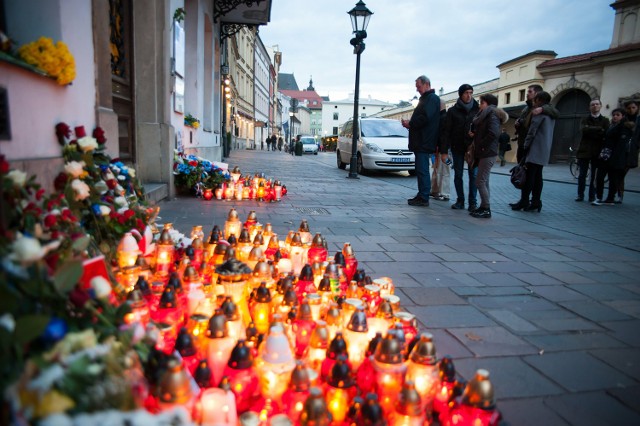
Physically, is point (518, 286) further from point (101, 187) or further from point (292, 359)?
point (101, 187)

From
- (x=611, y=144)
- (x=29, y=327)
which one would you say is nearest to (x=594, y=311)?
(x=29, y=327)

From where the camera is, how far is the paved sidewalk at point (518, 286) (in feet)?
6.44

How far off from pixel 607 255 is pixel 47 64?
5285 millimetres

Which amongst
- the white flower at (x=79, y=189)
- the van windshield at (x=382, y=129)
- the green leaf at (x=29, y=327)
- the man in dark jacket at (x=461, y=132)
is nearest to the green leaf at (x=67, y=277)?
the green leaf at (x=29, y=327)

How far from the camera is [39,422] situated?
2.74 ft

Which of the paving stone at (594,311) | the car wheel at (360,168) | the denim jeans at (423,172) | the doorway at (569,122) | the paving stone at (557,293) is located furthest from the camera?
the doorway at (569,122)

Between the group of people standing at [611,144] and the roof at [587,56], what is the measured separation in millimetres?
15336

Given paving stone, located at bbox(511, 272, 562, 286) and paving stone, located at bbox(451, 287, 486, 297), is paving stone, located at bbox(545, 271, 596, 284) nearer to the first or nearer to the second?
paving stone, located at bbox(511, 272, 562, 286)

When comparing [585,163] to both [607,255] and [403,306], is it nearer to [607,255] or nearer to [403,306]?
[607,255]

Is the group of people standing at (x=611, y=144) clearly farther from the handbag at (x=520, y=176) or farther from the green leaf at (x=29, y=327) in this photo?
the green leaf at (x=29, y=327)

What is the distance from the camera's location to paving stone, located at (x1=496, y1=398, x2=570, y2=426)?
1685 millimetres

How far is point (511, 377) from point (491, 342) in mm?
373

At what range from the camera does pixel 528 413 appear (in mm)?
1744

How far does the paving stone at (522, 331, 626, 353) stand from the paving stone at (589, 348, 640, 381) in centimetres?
5
